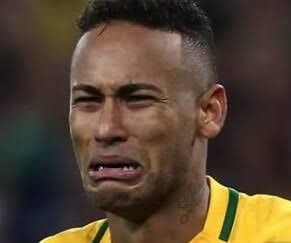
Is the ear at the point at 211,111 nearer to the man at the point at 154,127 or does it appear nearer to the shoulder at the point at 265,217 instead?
the man at the point at 154,127

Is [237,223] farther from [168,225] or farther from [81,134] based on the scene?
[81,134]

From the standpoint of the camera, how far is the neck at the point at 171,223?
3391 mm

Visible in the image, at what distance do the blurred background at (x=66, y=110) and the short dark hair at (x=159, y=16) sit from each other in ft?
7.73

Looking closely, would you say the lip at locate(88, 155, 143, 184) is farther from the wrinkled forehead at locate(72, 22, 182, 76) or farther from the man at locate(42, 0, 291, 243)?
the wrinkled forehead at locate(72, 22, 182, 76)

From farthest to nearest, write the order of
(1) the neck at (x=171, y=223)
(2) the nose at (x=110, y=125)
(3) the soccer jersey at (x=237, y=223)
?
1. (1) the neck at (x=171, y=223)
2. (3) the soccer jersey at (x=237, y=223)
3. (2) the nose at (x=110, y=125)

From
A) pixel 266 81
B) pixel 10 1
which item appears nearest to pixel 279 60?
pixel 266 81

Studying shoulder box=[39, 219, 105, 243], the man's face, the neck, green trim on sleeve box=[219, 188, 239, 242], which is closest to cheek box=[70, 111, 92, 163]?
the man's face

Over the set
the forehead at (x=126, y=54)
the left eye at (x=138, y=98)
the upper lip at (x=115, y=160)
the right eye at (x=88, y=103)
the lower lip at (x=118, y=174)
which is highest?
the forehead at (x=126, y=54)

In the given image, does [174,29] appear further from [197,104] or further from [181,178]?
[181,178]

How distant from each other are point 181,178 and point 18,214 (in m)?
2.55

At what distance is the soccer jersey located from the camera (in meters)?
3.29

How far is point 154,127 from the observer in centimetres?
323

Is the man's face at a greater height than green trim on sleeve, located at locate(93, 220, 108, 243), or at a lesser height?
greater

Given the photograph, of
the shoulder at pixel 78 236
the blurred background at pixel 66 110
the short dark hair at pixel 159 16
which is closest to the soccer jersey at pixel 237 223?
the shoulder at pixel 78 236
